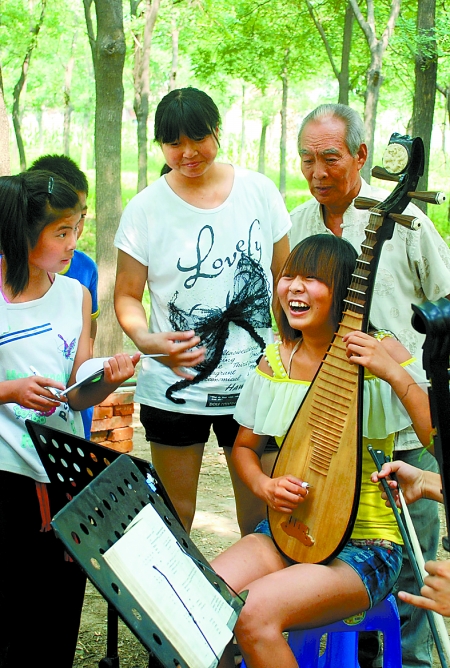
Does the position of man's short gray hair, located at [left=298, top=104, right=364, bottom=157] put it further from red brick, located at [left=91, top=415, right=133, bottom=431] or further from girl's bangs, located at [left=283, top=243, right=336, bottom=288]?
red brick, located at [left=91, top=415, right=133, bottom=431]

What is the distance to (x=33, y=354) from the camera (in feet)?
8.14

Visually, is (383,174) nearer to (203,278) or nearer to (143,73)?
(203,278)

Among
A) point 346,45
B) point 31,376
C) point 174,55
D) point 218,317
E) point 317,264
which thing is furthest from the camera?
point 174,55

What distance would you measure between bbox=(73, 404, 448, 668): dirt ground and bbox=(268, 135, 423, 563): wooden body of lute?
→ 4.31 ft

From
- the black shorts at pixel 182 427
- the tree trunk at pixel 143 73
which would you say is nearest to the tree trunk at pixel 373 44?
the tree trunk at pixel 143 73

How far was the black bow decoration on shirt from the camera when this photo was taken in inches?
112

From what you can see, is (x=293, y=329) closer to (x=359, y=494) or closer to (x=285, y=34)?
(x=359, y=494)

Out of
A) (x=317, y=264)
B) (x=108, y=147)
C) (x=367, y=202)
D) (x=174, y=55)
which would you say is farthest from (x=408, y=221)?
(x=174, y=55)

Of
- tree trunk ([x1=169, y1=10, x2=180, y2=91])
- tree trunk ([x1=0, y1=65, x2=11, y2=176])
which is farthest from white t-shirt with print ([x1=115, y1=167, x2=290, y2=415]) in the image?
tree trunk ([x1=169, y1=10, x2=180, y2=91])

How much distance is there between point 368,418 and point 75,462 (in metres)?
0.92

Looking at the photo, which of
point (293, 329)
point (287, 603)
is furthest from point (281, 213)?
point (287, 603)

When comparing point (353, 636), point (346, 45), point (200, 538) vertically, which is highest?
point (346, 45)

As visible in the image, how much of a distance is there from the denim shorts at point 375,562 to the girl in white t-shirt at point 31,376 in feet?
2.87

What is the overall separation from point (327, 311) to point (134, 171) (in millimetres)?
28515
